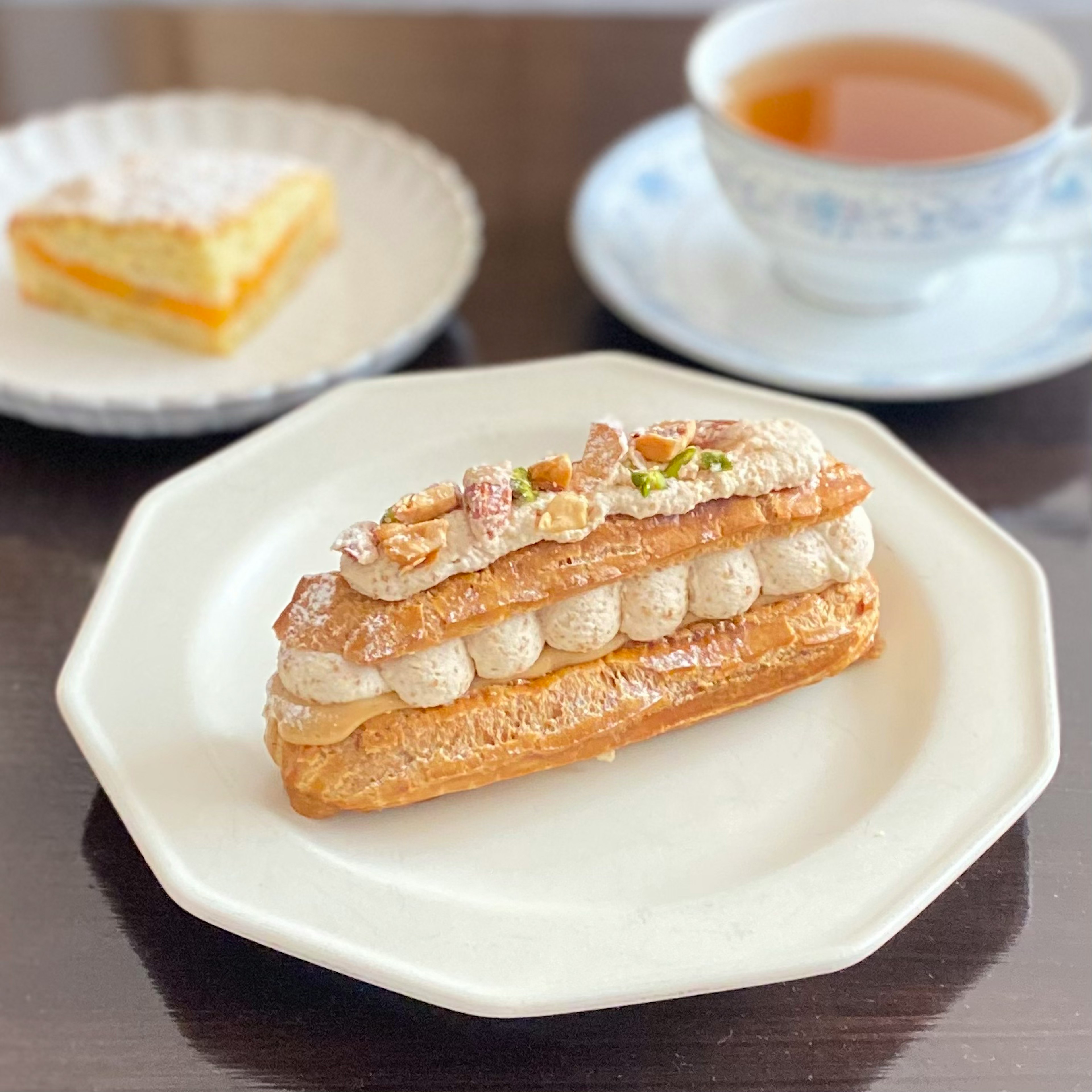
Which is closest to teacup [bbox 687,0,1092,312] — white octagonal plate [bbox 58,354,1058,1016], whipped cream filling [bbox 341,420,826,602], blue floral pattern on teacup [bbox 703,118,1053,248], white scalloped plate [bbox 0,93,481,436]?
blue floral pattern on teacup [bbox 703,118,1053,248]

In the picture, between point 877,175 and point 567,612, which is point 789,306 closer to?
point 877,175

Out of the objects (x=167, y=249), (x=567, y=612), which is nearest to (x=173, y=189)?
(x=167, y=249)

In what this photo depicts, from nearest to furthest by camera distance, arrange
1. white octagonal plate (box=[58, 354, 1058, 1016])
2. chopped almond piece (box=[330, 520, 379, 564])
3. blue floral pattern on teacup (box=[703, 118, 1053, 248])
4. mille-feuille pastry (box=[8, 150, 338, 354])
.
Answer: white octagonal plate (box=[58, 354, 1058, 1016])
chopped almond piece (box=[330, 520, 379, 564])
blue floral pattern on teacup (box=[703, 118, 1053, 248])
mille-feuille pastry (box=[8, 150, 338, 354])

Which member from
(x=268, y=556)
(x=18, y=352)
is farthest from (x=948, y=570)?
(x=18, y=352)

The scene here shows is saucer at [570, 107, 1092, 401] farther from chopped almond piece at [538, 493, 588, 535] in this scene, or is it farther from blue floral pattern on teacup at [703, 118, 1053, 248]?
chopped almond piece at [538, 493, 588, 535]

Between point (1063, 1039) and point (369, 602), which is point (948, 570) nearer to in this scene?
point (1063, 1039)
